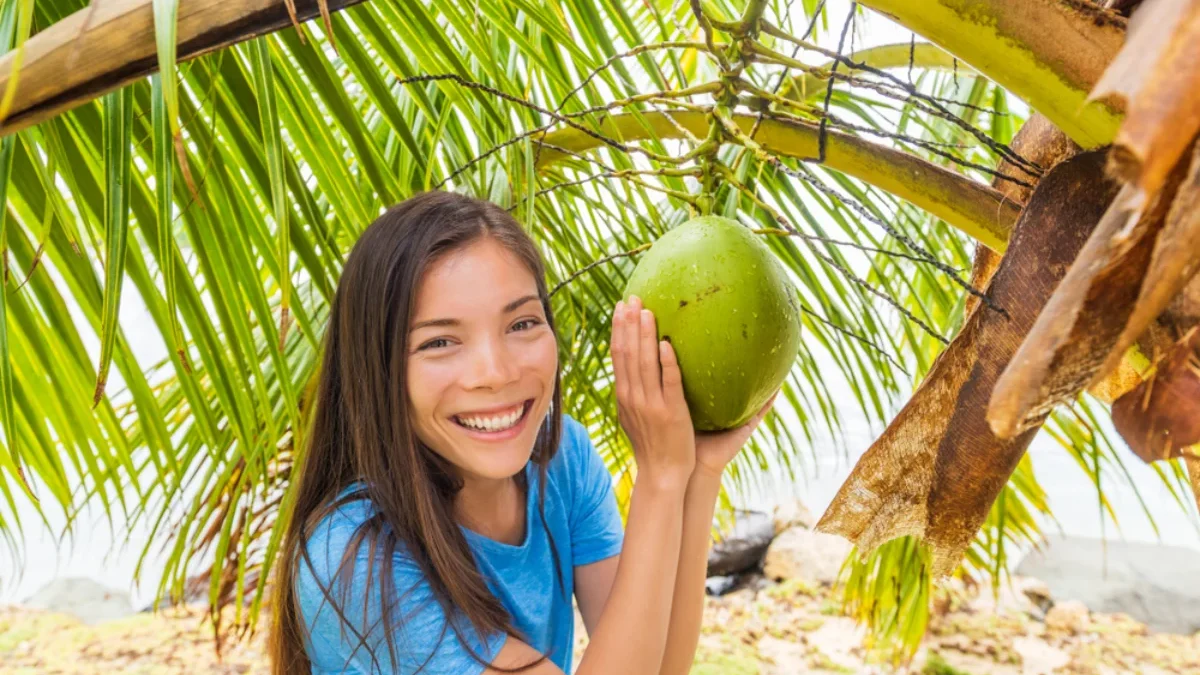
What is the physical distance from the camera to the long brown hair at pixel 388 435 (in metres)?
0.88

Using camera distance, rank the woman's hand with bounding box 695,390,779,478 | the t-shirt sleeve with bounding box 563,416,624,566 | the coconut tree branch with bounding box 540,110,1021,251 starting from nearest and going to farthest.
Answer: the coconut tree branch with bounding box 540,110,1021,251, the woman's hand with bounding box 695,390,779,478, the t-shirt sleeve with bounding box 563,416,624,566

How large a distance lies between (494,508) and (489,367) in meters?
0.32

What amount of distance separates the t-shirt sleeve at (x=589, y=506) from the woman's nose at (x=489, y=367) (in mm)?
401

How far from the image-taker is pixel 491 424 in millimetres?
878

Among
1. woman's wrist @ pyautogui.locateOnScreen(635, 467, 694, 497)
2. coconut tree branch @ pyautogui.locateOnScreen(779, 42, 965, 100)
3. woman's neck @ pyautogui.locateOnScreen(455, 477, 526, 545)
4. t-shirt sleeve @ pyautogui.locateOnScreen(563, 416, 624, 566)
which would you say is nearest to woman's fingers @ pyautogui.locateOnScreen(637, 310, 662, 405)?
woman's wrist @ pyautogui.locateOnScreen(635, 467, 694, 497)

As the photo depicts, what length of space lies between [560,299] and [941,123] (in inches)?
27.2

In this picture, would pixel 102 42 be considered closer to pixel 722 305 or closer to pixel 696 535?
pixel 722 305

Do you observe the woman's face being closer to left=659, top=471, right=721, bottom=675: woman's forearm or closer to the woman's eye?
the woman's eye

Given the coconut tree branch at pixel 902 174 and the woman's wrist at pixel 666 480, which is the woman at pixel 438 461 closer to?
the woman's wrist at pixel 666 480

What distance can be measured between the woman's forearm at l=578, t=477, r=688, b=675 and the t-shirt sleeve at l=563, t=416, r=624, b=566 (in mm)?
304

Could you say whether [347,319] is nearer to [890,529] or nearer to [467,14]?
[467,14]

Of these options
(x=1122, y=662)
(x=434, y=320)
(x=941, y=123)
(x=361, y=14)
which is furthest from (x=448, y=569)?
(x=1122, y=662)

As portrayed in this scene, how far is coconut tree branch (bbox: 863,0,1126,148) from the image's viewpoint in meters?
0.44

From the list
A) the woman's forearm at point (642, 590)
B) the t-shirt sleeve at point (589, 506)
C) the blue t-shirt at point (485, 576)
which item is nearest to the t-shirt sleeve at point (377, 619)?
the blue t-shirt at point (485, 576)
